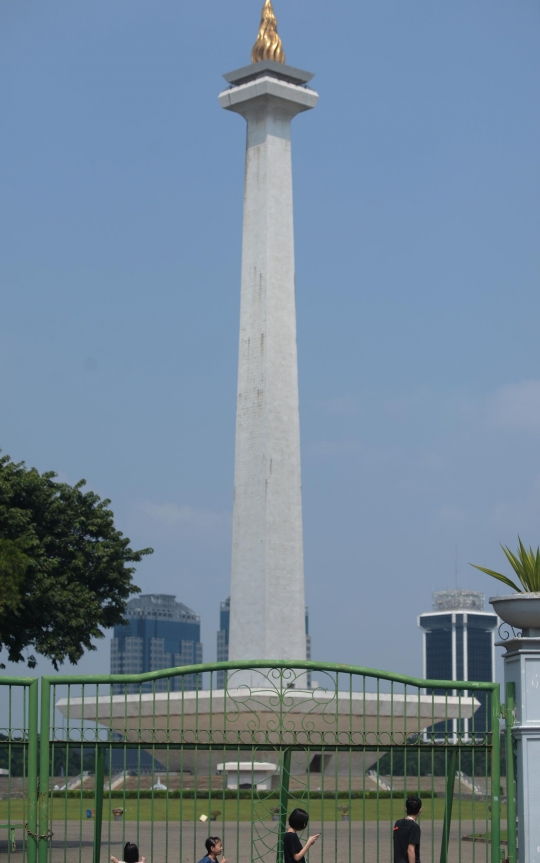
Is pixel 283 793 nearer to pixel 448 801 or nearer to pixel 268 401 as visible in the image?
pixel 448 801

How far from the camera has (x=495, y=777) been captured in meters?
10.8

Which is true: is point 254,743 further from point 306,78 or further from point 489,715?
→ point 306,78

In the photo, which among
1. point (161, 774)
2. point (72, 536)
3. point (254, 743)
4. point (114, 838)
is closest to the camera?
point (254, 743)

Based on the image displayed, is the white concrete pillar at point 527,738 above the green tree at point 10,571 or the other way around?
the other way around

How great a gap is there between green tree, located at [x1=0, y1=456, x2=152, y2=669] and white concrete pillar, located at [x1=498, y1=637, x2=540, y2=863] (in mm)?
18067

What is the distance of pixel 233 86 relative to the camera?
44.5 meters

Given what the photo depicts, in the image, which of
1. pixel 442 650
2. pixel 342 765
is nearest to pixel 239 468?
pixel 342 765

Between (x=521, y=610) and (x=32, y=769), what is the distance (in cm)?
431

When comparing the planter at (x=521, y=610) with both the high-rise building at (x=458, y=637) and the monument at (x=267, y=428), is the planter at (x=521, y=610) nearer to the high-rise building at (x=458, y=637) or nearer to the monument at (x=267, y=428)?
the monument at (x=267, y=428)

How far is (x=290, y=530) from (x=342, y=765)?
817cm

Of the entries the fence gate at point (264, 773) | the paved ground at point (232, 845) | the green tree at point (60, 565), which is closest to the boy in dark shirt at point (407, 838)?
the fence gate at point (264, 773)

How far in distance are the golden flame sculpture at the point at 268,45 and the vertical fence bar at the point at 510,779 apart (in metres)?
36.4

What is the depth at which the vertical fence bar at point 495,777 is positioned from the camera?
422 inches

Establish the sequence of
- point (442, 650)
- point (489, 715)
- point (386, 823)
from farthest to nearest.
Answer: point (442, 650) → point (386, 823) → point (489, 715)
